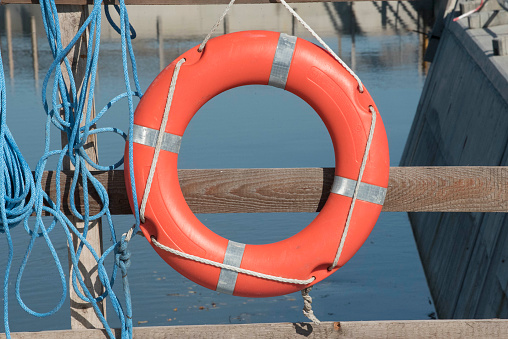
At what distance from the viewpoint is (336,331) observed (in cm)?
228

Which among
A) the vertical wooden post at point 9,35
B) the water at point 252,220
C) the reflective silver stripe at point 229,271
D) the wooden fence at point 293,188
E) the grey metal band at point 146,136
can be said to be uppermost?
the grey metal band at point 146,136

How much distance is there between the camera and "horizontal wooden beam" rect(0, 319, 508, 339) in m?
2.26

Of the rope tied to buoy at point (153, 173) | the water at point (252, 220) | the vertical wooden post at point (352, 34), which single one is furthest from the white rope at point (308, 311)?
the vertical wooden post at point (352, 34)

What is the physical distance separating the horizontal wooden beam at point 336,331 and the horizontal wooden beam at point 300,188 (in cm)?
39

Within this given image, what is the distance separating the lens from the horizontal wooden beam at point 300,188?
235 cm

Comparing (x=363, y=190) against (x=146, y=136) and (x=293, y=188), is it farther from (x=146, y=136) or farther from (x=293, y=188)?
(x=146, y=136)

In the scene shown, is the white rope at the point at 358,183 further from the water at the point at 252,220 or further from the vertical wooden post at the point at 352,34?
the vertical wooden post at the point at 352,34

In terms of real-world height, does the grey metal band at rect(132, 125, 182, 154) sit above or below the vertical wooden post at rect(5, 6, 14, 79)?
above

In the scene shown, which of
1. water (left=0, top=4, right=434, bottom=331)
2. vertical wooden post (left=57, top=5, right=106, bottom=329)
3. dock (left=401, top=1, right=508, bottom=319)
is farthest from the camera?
water (left=0, top=4, right=434, bottom=331)

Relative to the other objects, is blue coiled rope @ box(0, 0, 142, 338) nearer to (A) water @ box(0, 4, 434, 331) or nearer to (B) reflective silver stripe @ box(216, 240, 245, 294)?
(B) reflective silver stripe @ box(216, 240, 245, 294)

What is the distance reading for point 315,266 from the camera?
7.70ft

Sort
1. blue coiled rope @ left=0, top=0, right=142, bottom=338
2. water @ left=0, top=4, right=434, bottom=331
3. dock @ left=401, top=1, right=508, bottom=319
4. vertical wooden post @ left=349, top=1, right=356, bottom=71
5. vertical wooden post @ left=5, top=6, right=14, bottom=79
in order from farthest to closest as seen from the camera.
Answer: vertical wooden post @ left=5, top=6, right=14, bottom=79, vertical wooden post @ left=349, top=1, right=356, bottom=71, water @ left=0, top=4, right=434, bottom=331, dock @ left=401, top=1, right=508, bottom=319, blue coiled rope @ left=0, top=0, right=142, bottom=338

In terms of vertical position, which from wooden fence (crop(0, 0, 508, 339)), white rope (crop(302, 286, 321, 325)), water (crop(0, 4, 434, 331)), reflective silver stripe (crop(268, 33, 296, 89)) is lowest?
water (crop(0, 4, 434, 331))

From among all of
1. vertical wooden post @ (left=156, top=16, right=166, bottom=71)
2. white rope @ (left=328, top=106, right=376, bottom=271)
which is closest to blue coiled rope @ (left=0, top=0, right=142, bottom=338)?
white rope @ (left=328, top=106, right=376, bottom=271)
